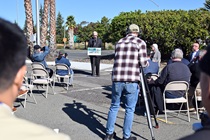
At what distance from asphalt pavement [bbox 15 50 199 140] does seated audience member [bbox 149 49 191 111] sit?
1.64 ft

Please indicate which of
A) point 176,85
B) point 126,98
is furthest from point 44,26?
point 126,98

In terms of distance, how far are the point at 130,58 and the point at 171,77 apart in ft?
6.30

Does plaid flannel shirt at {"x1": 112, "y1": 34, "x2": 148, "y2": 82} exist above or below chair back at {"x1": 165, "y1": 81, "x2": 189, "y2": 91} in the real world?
above

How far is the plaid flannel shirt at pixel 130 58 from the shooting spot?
15.8ft

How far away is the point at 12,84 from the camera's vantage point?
57.9 inches

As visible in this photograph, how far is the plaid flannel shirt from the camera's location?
4809mm

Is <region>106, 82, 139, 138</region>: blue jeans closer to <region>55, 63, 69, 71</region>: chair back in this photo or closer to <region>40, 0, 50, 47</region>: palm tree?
<region>55, 63, 69, 71</region>: chair back

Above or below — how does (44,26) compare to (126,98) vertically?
above

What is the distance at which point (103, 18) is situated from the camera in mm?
63719

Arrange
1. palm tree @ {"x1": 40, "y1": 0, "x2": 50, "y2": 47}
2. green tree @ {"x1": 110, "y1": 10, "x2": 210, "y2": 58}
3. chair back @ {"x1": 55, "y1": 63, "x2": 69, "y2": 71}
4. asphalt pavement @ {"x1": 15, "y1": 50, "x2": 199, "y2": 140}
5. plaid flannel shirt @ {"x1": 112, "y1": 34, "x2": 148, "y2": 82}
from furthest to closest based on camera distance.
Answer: palm tree @ {"x1": 40, "y1": 0, "x2": 50, "y2": 47}
green tree @ {"x1": 110, "y1": 10, "x2": 210, "y2": 58}
chair back @ {"x1": 55, "y1": 63, "x2": 69, "y2": 71}
asphalt pavement @ {"x1": 15, "y1": 50, "x2": 199, "y2": 140}
plaid flannel shirt @ {"x1": 112, "y1": 34, "x2": 148, "y2": 82}

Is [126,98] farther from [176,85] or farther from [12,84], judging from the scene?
[12,84]

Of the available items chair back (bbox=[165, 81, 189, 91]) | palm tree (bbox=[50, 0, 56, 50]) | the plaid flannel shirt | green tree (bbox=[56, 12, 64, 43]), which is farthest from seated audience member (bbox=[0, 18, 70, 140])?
green tree (bbox=[56, 12, 64, 43])

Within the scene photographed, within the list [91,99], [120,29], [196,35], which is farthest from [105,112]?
[120,29]

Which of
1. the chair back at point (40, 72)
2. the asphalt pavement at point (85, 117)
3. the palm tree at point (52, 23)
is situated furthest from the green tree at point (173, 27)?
the asphalt pavement at point (85, 117)
